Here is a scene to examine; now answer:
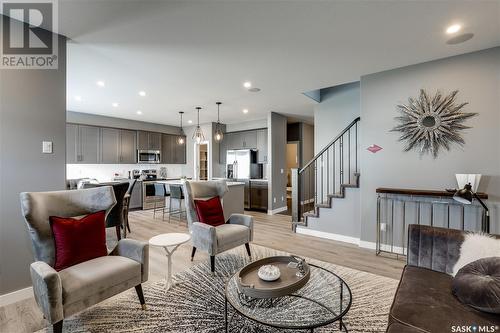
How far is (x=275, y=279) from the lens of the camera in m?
1.83

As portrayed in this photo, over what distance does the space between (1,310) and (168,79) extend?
336 cm

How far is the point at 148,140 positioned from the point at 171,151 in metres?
0.86

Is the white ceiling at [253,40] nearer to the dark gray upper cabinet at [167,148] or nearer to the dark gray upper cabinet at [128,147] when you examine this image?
the dark gray upper cabinet at [128,147]

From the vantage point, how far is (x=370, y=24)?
237cm

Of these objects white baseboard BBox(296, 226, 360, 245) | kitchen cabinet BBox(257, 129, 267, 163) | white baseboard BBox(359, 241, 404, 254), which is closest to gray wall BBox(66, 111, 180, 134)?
kitchen cabinet BBox(257, 129, 267, 163)

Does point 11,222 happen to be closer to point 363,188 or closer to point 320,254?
point 320,254

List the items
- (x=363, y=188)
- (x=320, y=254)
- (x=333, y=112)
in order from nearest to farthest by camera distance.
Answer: (x=320, y=254)
(x=363, y=188)
(x=333, y=112)

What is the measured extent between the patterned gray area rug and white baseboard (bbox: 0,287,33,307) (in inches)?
29.6

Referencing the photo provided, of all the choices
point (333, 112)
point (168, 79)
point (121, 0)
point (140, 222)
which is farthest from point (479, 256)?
point (140, 222)

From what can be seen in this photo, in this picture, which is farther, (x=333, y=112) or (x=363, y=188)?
(x=333, y=112)

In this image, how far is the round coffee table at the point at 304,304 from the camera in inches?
72.6

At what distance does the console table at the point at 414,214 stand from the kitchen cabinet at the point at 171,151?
6.47 metres

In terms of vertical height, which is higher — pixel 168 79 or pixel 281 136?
pixel 168 79

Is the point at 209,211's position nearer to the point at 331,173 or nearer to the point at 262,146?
the point at 331,173
